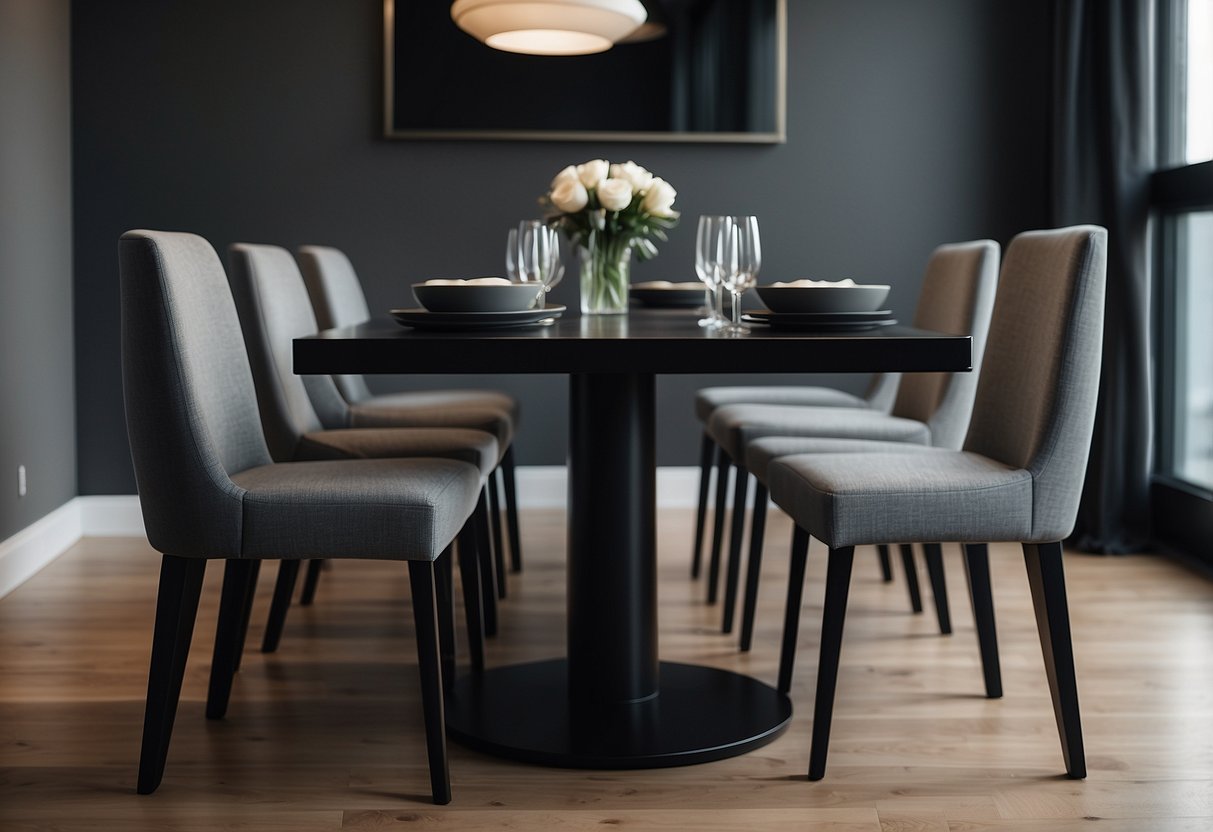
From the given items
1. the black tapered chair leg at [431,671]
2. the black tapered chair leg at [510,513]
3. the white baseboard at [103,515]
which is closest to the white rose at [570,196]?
the black tapered chair leg at [431,671]

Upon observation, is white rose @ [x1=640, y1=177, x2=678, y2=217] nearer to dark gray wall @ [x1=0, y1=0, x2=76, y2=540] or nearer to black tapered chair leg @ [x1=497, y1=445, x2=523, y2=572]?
black tapered chair leg @ [x1=497, y1=445, x2=523, y2=572]

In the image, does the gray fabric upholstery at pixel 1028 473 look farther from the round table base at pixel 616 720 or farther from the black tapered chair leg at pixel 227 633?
the black tapered chair leg at pixel 227 633

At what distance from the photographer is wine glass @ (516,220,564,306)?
2652mm

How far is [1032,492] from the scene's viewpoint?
2.21 metres

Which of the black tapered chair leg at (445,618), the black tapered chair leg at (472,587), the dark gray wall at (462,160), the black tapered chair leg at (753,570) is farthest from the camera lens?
the dark gray wall at (462,160)

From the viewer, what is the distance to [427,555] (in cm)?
206

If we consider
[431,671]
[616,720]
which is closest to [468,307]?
[431,671]

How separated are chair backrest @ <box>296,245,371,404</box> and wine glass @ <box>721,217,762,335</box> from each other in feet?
4.45

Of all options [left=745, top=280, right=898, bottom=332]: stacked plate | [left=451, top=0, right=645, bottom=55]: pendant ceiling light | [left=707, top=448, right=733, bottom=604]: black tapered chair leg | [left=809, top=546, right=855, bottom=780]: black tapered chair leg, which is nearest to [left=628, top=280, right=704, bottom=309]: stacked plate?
[left=707, top=448, right=733, bottom=604]: black tapered chair leg

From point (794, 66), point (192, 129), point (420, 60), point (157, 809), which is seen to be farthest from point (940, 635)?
point (192, 129)

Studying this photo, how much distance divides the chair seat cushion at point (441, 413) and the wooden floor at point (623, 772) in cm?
47

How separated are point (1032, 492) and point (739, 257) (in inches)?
25.3

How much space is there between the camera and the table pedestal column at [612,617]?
2369mm

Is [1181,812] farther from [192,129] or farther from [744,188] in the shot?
[192,129]
